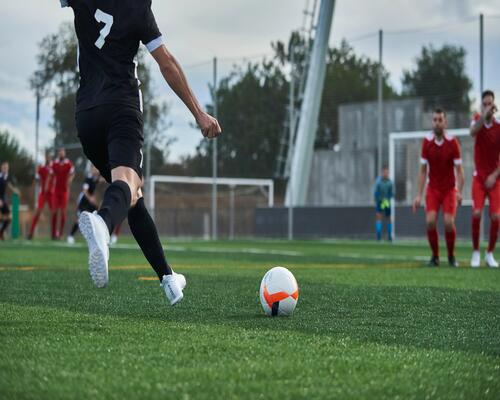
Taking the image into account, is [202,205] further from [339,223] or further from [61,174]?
[61,174]

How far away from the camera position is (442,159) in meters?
11.4

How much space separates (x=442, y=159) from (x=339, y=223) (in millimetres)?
14324

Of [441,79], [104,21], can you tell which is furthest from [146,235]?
[441,79]

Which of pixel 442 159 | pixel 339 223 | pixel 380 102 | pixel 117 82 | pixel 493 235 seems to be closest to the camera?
pixel 117 82

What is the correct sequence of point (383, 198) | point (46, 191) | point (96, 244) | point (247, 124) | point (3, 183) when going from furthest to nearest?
point (247, 124) < point (3, 183) < point (46, 191) < point (383, 198) < point (96, 244)

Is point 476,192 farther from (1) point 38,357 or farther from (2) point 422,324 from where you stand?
(1) point 38,357

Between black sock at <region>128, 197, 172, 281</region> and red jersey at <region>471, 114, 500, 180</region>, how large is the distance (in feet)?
23.1

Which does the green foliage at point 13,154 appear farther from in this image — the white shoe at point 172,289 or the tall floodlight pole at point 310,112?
the white shoe at point 172,289

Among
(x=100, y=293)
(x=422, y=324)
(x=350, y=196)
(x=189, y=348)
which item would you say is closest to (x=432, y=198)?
(x=100, y=293)

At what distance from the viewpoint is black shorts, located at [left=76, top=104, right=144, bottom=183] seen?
4789mm

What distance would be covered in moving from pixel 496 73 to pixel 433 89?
3243 millimetres

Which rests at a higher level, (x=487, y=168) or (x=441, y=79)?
(x=441, y=79)

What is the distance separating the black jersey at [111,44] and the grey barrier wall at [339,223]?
19.3m

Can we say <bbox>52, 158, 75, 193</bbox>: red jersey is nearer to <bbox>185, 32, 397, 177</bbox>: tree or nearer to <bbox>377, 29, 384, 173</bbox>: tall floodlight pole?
<bbox>185, 32, 397, 177</bbox>: tree
